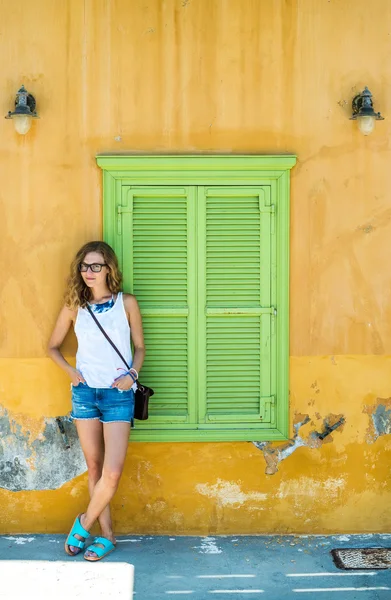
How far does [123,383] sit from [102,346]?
0.89ft

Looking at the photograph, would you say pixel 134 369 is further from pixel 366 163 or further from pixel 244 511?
pixel 366 163

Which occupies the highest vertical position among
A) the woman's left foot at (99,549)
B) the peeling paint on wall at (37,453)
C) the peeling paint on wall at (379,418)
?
the peeling paint on wall at (379,418)

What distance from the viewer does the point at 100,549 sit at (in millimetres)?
4512

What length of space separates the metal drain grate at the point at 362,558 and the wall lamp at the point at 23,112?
3436mm

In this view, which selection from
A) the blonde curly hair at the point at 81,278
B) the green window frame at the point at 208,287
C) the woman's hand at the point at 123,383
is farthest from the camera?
the green window frame at the point at 208,287

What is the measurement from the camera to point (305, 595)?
412 centimetres

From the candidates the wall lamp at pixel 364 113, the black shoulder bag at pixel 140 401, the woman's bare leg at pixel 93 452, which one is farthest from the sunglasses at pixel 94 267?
the wall lamp at pixel 364 113

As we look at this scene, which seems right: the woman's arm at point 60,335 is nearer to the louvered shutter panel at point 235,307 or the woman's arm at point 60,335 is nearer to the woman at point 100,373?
the woman at point 100,373

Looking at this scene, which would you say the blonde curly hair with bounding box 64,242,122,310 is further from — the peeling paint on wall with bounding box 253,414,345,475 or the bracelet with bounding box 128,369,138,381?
the peeling paint on wall with bounding box 253,414,345,475

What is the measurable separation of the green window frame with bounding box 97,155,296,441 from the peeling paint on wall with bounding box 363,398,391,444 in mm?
590

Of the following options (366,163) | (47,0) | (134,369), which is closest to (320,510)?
(134,369)

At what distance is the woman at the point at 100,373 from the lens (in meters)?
4.50

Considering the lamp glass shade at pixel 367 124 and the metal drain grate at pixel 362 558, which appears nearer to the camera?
the metal drain grate at pixel 362 558

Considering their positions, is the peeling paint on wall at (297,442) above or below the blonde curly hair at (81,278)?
below
